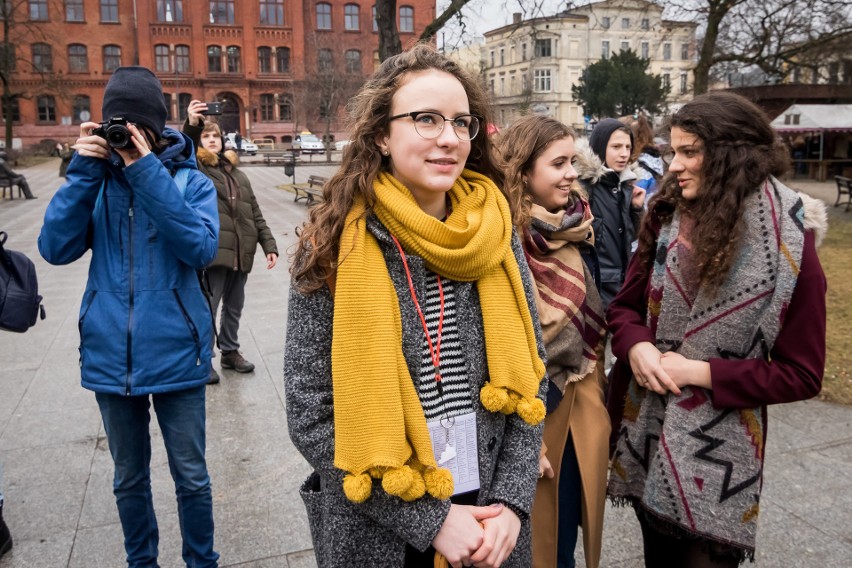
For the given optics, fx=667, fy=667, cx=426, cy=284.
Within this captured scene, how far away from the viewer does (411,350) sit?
1853 millimetres

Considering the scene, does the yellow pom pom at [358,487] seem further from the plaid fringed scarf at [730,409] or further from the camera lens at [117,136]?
the camera lens at [117,136]

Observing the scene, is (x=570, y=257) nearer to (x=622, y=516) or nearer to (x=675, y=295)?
(x=675, y=295)

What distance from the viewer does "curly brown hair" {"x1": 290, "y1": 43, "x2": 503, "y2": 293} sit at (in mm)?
1837

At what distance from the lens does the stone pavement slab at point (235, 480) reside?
3.34 m

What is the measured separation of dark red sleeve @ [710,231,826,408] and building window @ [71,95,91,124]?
193 ft

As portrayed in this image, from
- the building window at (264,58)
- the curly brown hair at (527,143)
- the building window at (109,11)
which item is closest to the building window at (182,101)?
the building window at (264,58)

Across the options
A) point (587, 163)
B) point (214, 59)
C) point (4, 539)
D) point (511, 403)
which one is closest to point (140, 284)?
point (4, 539)

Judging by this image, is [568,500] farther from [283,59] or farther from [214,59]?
[283,59]

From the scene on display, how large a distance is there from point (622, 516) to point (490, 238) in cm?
246

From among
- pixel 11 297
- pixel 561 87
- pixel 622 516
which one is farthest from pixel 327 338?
pixel 561 87

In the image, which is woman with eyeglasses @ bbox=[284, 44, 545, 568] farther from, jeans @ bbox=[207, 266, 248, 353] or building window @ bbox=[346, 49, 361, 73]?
building window @ bbox=[346, 49, 361, 73]

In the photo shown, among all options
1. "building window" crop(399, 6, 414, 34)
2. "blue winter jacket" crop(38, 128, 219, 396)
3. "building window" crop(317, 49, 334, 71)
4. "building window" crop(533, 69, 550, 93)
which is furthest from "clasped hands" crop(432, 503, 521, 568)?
"building window" crop(533, 69, 550, 93)

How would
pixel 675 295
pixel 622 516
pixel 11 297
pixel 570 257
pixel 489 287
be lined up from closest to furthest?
pixel 489 287, pixel 675 295, pixel 570 257, pixel 11 297, pixel 622 516

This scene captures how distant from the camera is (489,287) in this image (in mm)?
1981
